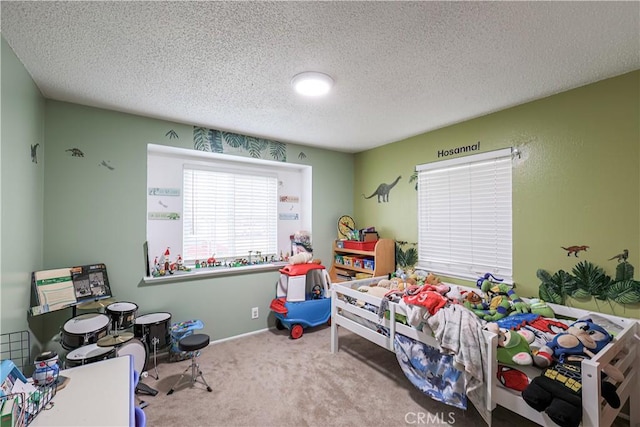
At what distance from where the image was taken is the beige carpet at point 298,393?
1.96 meters

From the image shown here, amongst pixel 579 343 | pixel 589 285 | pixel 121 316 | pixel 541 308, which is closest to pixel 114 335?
pixel 121 316

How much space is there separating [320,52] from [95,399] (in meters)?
2.05

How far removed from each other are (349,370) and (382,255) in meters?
1.39

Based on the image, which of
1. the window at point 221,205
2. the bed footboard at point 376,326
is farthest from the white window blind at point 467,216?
the window at point 221,205

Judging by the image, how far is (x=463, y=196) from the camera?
2.99 metres

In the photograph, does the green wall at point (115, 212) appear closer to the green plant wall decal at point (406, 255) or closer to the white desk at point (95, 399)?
the white desk at point (95, 399)

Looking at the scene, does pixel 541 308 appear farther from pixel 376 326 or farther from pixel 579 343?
pixel 376 326

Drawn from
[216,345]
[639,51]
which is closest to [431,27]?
[639,51]

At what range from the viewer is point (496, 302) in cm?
238

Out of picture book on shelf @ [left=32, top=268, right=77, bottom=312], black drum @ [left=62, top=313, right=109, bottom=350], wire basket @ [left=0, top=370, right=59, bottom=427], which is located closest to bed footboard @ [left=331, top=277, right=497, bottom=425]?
black drum @ [left=62, top=313, right=109, bottom=350]

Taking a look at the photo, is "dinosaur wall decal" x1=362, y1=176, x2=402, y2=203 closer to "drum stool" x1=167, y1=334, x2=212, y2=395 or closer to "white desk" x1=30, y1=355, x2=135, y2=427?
"drum stool" x1=167, y1=334, x2=212, y2=395

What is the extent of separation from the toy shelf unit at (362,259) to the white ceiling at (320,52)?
166cm

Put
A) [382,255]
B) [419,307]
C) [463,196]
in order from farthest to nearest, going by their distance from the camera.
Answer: [382,255] < [463,196] < [419,307]

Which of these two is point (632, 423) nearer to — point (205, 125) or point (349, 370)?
point (349, 370)
